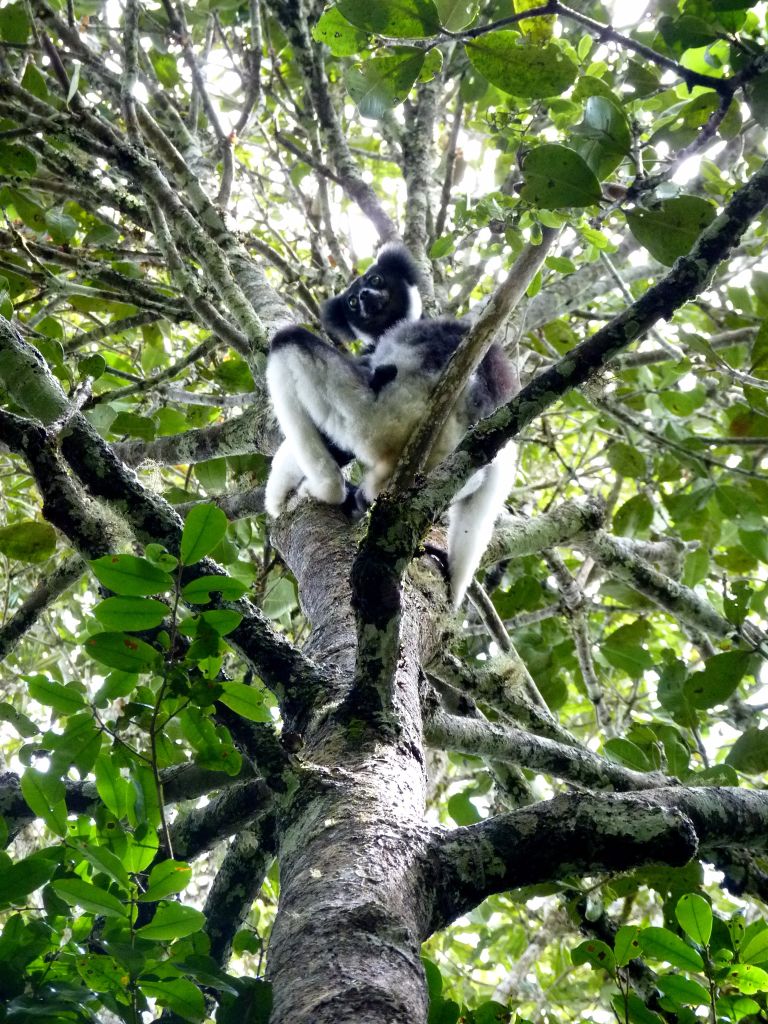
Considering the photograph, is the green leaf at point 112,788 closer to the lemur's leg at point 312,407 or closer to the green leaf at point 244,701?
the green leaf at point 244,701

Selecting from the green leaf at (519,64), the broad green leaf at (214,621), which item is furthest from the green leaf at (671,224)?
the broad green leaf at (214,621)

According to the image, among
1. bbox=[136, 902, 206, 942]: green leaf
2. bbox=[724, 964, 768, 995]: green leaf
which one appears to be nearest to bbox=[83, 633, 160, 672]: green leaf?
bbox=[136, 902, 206, 942]: green leaf

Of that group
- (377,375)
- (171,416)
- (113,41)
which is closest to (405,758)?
(377,375)

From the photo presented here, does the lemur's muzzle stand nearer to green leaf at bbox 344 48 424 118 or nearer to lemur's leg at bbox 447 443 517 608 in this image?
lemur's leg at bbox 447 443 517 608

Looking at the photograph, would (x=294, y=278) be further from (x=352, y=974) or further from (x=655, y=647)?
(x=352, y=974)

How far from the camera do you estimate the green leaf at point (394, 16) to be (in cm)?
→ 174

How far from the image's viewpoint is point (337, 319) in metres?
4.52

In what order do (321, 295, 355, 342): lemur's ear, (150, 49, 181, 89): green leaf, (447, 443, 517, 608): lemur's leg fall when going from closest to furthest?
(447, 443, 517, 608): lemur's leg → (321, 295, 355, 342): lemur's ear → (150, 49, 181, 89): green leaf

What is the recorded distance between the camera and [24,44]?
341 cm

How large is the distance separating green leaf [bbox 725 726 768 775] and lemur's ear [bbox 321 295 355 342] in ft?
9.47

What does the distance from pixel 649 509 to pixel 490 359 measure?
101cm

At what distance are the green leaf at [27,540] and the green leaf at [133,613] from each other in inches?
65.0

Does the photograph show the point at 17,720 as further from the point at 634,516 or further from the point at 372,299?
the point at 372,299

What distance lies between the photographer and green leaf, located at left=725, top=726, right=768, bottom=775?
249 cm
